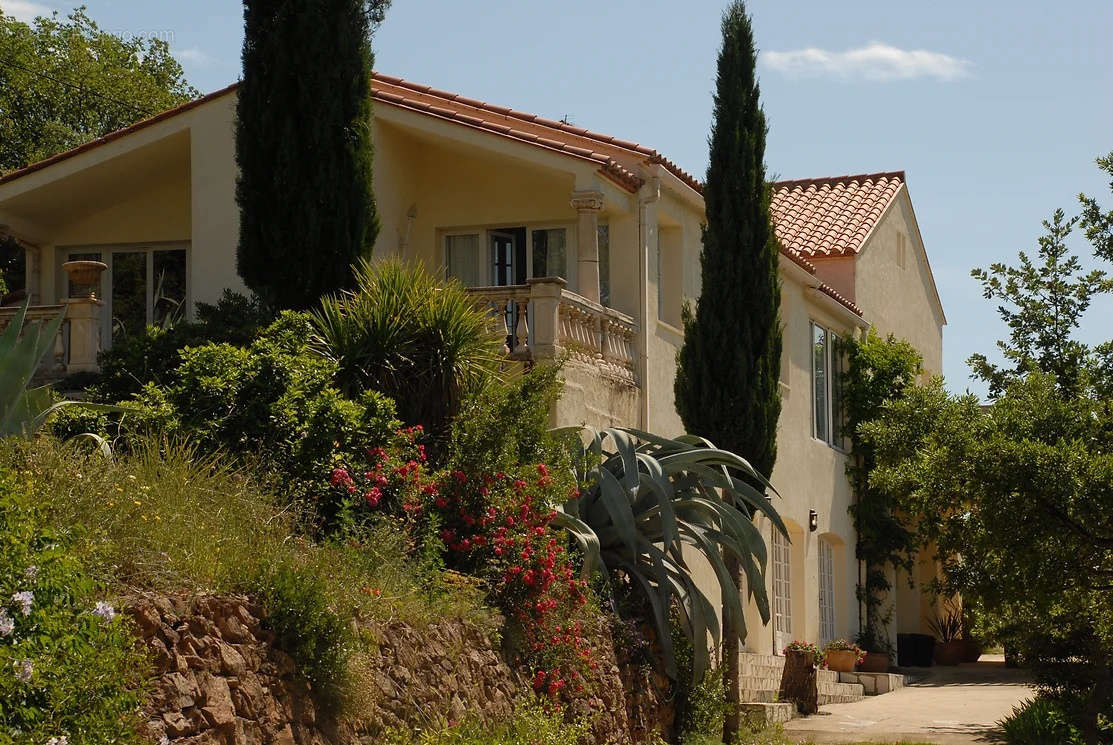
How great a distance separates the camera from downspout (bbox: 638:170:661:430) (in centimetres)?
1856

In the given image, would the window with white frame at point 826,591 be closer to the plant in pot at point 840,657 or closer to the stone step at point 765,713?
the plant in pot at point 840,657

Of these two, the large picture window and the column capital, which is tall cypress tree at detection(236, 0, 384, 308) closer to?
the column capital

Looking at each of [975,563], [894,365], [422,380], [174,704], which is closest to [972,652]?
[894,365]

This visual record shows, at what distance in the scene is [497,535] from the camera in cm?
1205

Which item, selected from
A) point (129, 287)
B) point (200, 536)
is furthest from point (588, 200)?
point (200, 536)

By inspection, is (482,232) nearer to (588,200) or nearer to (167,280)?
(588,200)

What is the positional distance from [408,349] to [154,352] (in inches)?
90.7

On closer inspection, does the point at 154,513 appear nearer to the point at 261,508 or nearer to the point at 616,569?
the point at 261,508

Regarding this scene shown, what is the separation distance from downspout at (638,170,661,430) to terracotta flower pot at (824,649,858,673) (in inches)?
287

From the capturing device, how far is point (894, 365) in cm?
2811

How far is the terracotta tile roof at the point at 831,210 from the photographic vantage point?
29.3 m

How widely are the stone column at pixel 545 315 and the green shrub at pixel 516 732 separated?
191 inches

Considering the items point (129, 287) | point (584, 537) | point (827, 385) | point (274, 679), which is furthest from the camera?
point (827, 385)

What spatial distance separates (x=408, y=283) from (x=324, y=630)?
5.63 metres
